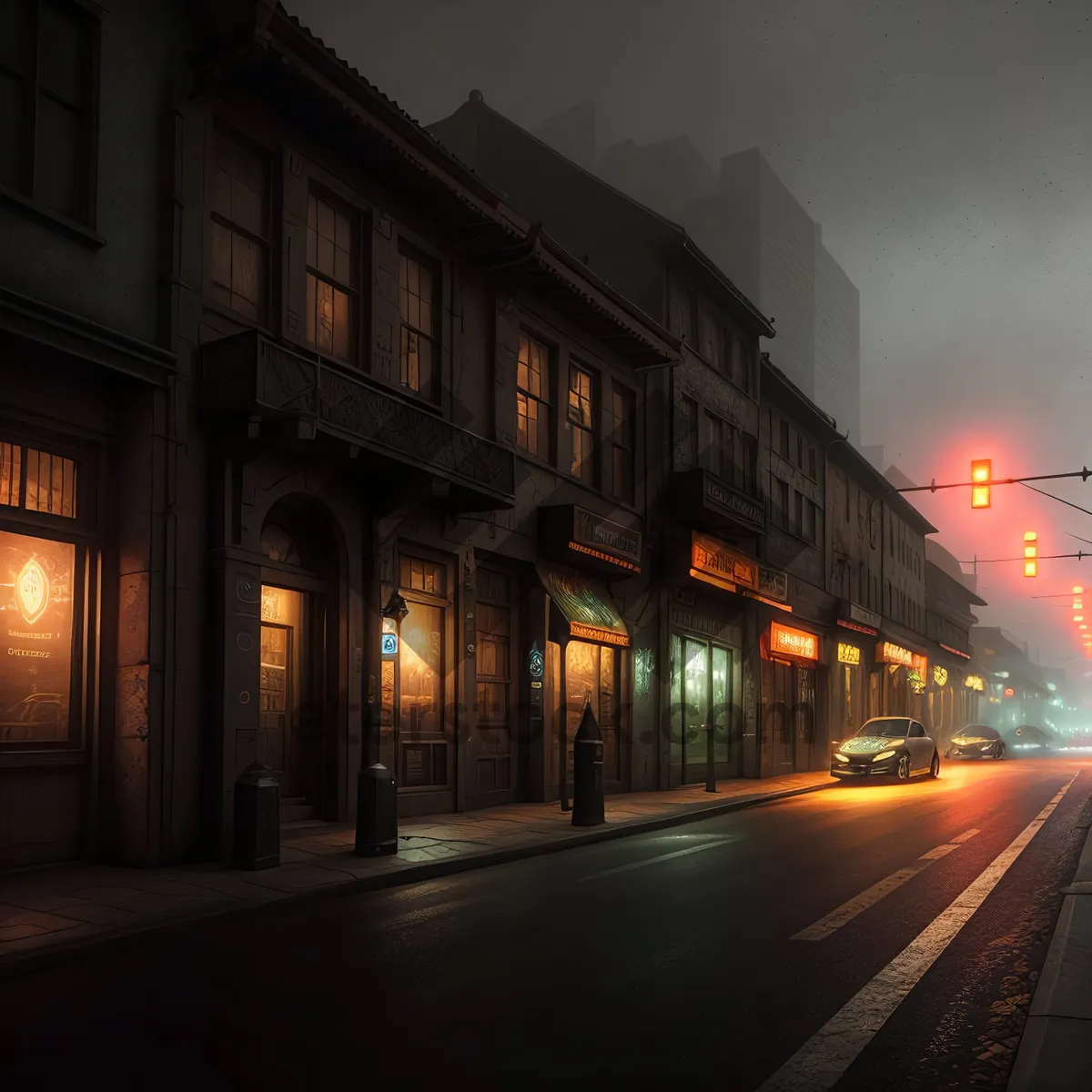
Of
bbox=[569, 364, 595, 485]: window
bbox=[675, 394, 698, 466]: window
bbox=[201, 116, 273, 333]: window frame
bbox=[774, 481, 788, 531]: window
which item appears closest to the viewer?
bbox=[201, 116, 273, 333]: window frame

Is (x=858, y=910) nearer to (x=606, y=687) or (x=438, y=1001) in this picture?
(x=438, y=1001)

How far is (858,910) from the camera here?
29.3 feet

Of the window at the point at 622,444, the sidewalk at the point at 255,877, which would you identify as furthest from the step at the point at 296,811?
the window at the point at 622,444

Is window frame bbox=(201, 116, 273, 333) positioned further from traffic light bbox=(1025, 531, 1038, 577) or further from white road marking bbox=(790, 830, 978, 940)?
traffic light bbox=(1025, 531, 1038, 577)

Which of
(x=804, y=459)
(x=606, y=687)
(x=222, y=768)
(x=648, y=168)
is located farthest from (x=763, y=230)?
(x=222, y=768)

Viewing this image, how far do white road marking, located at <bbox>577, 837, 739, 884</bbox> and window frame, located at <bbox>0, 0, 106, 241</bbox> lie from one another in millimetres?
8024

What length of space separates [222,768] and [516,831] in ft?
13.5

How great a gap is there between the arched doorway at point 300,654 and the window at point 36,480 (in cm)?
293

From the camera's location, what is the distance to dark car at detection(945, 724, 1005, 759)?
4391cm

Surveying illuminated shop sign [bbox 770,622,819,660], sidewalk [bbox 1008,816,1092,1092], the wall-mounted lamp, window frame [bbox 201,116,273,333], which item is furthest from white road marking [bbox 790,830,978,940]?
illuminated shop sign [bbox 770,622,819,660]

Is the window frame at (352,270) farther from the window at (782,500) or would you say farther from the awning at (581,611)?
the window at (782,500)

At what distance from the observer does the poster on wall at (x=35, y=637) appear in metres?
10.6

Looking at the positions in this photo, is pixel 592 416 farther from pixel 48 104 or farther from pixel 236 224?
pixel 48 104

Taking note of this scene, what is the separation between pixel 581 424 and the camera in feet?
72.9
